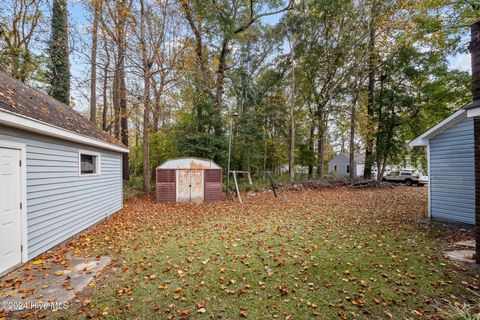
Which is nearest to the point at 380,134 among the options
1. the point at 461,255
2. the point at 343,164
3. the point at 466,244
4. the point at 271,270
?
the point at 466,244

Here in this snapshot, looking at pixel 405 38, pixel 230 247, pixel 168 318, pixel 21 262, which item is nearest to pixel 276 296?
pixel 168 318

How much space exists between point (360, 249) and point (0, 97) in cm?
746

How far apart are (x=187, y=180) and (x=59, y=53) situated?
7.37m

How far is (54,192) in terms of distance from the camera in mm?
5047

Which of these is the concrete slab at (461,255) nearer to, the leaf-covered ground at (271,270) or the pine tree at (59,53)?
the leaf-covered ground at (271,270)

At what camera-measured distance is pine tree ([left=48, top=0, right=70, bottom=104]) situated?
8803 mm

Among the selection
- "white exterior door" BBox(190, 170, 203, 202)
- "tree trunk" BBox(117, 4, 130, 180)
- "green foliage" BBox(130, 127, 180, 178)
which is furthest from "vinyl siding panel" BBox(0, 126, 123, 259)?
"green foliage" BBox(130, 127, 180, 178)

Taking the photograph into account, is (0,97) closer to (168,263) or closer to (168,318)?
(168,263)

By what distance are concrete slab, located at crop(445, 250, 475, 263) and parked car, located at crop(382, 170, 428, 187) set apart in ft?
58.3

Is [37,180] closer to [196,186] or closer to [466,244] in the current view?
[196,186]

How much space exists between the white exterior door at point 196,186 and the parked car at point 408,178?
1825 centimetres

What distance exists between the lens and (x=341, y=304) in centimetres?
298

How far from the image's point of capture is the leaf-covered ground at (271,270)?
2.92 m

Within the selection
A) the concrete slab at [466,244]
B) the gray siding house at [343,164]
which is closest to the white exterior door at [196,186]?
the concrete slab at [466,244]
